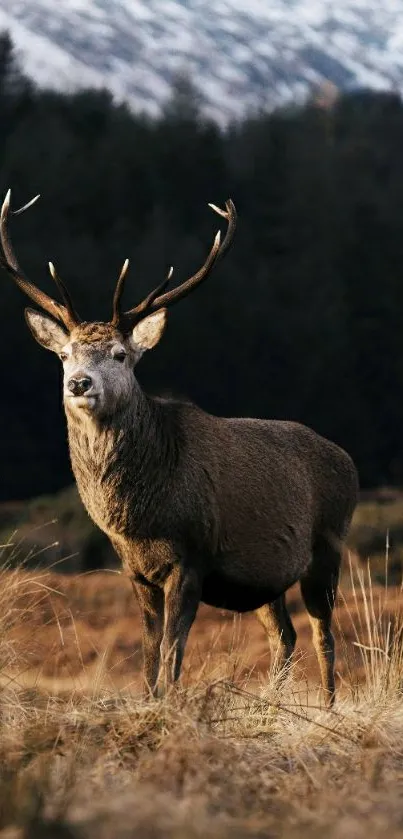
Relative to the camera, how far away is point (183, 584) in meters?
7.44

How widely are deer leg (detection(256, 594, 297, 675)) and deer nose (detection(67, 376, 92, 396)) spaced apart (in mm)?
2315

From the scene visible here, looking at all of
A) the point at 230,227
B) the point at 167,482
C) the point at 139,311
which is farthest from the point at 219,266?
the point at 167,482

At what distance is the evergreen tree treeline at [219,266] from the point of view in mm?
30359

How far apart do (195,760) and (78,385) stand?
8.16 feet

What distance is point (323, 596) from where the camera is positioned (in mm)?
9117

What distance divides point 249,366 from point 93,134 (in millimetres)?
7767

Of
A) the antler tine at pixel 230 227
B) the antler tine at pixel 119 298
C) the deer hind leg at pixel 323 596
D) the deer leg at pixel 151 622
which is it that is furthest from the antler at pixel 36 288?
the deer hind leg at pixel 323 596

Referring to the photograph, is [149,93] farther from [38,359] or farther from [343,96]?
[38,359]

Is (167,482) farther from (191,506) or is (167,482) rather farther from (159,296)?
(159,296)

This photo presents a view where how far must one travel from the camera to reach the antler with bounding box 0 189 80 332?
7.88 m

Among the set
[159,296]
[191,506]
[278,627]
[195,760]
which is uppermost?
[195,760]

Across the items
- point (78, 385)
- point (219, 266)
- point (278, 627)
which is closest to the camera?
point (78, 385)

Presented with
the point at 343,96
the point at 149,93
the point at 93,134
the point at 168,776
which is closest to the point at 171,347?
the point at 93,134

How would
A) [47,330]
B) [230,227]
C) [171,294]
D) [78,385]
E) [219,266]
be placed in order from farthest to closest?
[219,266]
[230,227]
[171,294]
[47,330]
[78,385]
